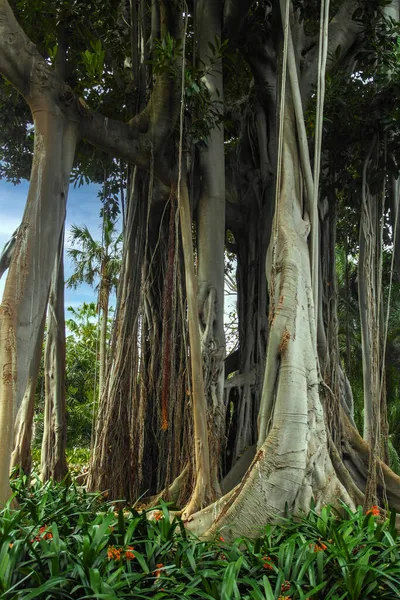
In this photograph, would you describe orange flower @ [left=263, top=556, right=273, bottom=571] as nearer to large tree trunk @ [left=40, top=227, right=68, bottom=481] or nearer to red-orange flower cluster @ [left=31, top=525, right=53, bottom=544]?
red-orange flower cluster @ [left=31, top=525, right=53, bottom=544]

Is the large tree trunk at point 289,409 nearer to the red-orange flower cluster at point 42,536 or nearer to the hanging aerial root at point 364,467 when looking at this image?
the red-orange flower cluster at point 42,536

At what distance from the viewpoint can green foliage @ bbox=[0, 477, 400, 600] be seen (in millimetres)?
2086

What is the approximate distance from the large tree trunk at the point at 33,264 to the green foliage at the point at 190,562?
689mm

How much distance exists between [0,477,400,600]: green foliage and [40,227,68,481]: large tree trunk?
267 centimetres

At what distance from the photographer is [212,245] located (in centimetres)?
486

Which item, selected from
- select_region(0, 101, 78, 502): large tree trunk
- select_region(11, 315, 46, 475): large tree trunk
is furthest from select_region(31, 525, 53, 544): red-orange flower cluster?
select_region(11, 315, 46, 475): large tree trunk

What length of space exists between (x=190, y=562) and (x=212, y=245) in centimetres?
292

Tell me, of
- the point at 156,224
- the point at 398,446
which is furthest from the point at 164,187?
the point at 398,446

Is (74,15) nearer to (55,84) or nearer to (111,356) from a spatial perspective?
(55,84)

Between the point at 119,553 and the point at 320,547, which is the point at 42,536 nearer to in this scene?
the point at 119,553

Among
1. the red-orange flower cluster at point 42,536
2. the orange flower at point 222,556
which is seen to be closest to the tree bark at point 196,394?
the orange flower at point 222,556

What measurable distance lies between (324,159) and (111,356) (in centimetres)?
257

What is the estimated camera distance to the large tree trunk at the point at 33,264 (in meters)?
3.16

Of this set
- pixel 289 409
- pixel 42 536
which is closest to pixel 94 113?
pixel 289 409
